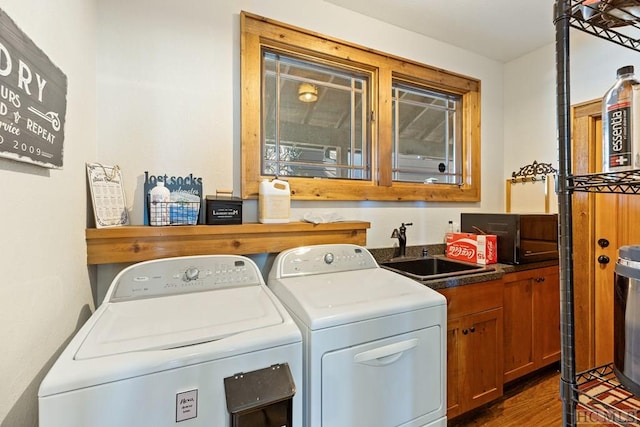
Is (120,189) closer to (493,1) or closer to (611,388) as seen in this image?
(611,388)

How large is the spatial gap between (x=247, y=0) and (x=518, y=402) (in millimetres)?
3128

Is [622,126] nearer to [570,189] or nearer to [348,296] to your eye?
[570,189]

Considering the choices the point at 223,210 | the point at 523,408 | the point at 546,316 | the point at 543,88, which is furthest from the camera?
the point at 543,88

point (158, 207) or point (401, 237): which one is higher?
point (158, 207)

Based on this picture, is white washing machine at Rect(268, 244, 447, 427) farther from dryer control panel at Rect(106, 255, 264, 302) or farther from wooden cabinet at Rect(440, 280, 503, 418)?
wooden cabinet at Rect(440, 280, 503, 418)

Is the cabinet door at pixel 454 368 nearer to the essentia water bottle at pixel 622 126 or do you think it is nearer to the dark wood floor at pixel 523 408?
the dark wood floor at pixel 523 408

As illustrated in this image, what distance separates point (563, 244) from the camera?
2.34ft

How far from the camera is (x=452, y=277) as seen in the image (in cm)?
169

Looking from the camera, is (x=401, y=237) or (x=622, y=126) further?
(x=401, y=237)

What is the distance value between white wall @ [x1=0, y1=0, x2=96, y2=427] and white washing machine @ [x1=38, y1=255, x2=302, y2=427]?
4.9 inches

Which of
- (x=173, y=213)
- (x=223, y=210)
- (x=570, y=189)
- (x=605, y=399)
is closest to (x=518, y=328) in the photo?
(x=605, y=399)

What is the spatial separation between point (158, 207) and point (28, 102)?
2.29ft

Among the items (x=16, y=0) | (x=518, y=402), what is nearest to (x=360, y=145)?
(x=16, y=0)

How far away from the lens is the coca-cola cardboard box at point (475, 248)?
81.7 inches
